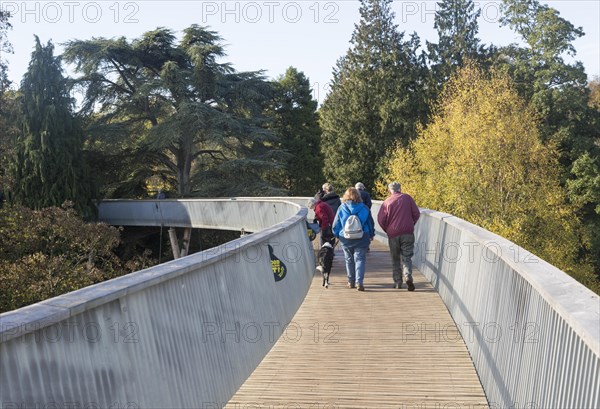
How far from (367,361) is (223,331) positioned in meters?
1.86

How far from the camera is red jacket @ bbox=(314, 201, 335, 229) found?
13.6 metres

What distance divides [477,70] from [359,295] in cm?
4165

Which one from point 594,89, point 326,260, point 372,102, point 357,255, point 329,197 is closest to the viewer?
point 357,255

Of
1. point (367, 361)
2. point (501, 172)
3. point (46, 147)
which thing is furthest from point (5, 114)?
point (367, 361)

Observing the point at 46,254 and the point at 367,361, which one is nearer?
the point at 367,361

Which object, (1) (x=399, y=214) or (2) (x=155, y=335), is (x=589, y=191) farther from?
(2) (x=155, y=335)

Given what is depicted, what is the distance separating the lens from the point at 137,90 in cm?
4628

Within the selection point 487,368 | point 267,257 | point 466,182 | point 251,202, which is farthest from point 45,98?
point 487,368

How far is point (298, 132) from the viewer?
63312 mm

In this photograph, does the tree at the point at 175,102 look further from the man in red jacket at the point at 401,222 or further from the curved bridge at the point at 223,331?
the curved bridge at the point at 223,331

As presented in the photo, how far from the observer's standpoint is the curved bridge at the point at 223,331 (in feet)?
11.1

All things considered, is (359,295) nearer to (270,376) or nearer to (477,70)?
(270,376)

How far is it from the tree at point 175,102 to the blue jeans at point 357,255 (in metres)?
33.5

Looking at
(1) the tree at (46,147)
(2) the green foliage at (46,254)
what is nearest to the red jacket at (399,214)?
(2) the green foliage at (46,254)
